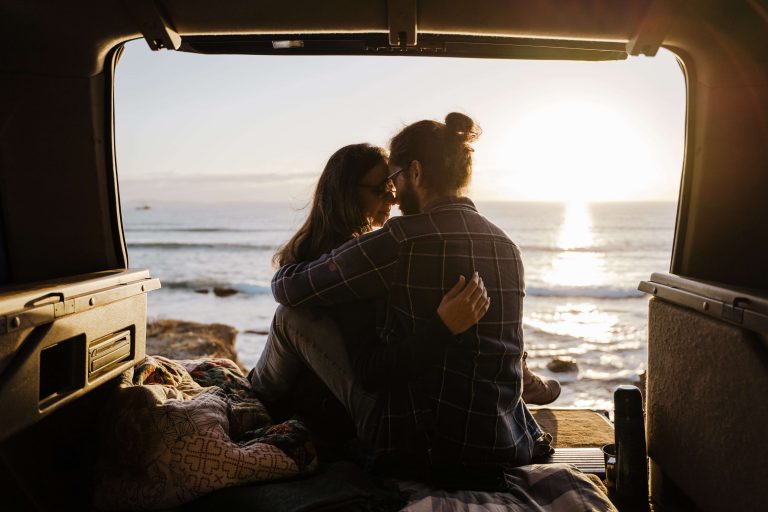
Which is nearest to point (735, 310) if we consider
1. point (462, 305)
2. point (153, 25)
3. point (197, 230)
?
point (462, 305)

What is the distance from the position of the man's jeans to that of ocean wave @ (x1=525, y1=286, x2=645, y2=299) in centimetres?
1401

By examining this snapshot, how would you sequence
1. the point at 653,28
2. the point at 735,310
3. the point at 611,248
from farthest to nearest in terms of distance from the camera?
the point at 611,248, the point at 653,28, the point at 735,310

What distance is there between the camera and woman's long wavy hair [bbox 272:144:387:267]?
2625mm

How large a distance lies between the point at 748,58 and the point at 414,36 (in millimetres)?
1151

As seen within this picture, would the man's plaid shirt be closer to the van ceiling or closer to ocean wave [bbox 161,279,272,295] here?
the van ceiling

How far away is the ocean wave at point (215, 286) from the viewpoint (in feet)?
55.5

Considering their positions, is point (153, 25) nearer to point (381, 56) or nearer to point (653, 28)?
point (381, 56)

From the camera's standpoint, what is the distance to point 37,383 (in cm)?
174

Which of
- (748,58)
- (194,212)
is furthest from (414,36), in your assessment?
(194,212)

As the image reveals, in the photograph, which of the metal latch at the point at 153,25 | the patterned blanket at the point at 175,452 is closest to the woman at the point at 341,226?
the patterned blanket at the point at 175,452

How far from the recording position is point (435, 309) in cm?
216

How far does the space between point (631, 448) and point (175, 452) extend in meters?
1.72

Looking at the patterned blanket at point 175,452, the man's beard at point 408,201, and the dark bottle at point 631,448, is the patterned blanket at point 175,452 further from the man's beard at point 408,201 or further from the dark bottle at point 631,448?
the dark bottle at point 631,448

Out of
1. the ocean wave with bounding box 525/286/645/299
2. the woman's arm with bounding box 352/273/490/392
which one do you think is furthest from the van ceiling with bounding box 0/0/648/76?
the ocean wave with bounding box 525/286/645/299
